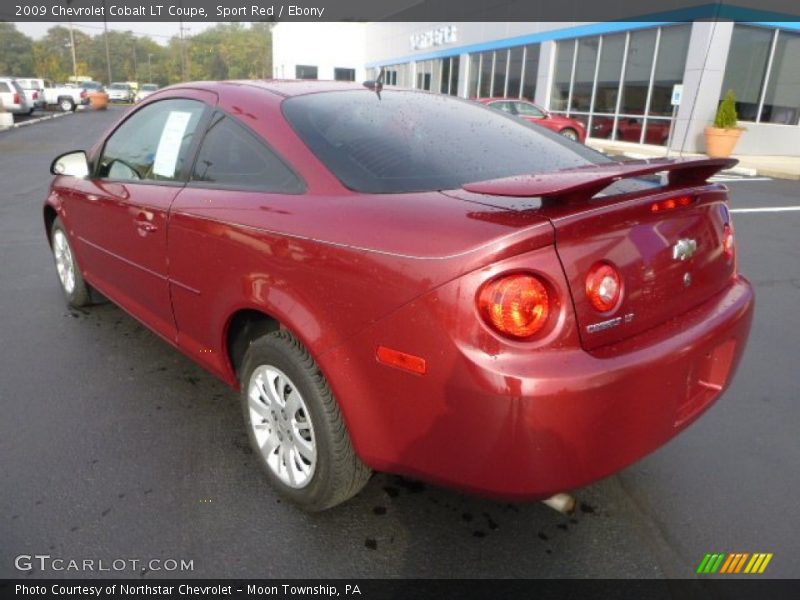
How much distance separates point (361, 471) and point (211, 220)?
3.82 feet

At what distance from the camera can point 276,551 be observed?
7.11ft

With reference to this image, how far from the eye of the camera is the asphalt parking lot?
2.15 m

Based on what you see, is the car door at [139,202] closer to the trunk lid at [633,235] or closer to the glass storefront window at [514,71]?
the trunk lid at [633,235]

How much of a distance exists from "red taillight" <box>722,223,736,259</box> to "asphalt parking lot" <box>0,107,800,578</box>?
0.98 m

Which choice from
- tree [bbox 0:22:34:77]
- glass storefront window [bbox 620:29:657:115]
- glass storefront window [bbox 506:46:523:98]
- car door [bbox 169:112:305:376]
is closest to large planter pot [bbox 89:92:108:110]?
glass storefront window [bbox 506:46:523:98]

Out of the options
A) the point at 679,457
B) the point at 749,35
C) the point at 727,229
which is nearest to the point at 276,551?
the point at 679,457

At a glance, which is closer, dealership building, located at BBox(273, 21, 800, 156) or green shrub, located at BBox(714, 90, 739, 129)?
green shrub, located at BBox(714, 90, 739, 129)

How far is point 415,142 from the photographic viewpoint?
241cm

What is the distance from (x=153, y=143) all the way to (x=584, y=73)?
744 inches

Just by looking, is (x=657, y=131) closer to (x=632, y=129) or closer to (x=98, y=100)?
(x=632, y=129)

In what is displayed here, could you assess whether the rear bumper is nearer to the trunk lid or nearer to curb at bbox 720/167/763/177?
the trunk lid

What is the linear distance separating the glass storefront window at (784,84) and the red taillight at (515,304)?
18.6 m

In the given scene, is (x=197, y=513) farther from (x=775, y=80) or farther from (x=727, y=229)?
(x=775, y=80)

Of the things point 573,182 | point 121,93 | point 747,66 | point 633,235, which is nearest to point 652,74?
point 747,66
